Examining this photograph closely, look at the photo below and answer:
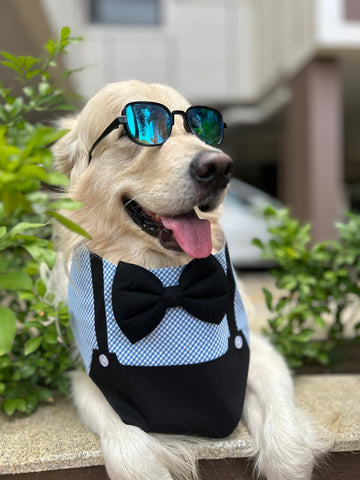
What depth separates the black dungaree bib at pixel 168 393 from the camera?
1.76 meters

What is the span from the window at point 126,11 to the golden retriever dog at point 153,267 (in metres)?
11.3

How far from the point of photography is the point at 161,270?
1787 millimetres

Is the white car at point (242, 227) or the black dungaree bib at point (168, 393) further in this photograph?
the white car at point (242, 227)

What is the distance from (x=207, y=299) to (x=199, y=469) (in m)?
0.62

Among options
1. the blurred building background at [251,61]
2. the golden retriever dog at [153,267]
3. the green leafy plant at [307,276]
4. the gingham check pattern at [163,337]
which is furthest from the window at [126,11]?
the gingham check pattern at [163,337]

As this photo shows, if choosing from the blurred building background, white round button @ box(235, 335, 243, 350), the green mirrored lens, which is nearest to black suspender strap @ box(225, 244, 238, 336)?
white round button @ box(235, 335, 243, 350)

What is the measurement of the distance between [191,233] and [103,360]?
57 cm

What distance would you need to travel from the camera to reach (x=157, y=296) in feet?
5.74

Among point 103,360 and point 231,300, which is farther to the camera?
point 231,300

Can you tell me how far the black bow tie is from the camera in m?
1.73

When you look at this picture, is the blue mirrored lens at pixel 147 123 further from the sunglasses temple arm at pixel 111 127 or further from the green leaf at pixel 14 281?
the green leaf at pixel 14 281

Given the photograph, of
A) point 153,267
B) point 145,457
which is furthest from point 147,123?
point 145,457

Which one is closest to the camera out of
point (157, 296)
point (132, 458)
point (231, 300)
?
point (132, 458)

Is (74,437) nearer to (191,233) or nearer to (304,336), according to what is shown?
(191,233)
